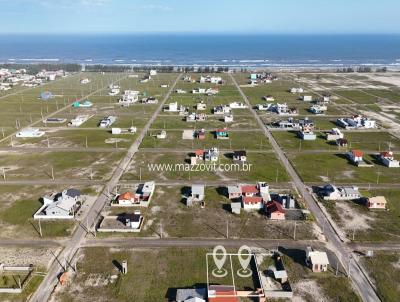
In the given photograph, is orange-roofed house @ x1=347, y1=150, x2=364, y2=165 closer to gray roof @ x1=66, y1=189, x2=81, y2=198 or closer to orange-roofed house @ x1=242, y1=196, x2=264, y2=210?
orange-roofed house @ x1=242, y1=196, x2=264, y2=210

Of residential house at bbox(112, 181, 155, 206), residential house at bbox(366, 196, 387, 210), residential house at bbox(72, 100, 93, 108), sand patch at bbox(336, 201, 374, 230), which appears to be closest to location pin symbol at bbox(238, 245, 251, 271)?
sand patch at bbox(336, 201, 374, 230)

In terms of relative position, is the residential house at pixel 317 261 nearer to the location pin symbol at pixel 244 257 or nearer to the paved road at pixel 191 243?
the paved road at pixel 191 243

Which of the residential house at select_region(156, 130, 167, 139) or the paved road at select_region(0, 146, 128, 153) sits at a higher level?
the residential house at select_region(156, 130, 167, 139)

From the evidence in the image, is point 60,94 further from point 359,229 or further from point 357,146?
point 359,229

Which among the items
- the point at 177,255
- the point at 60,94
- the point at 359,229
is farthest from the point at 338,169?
the point at 60,94

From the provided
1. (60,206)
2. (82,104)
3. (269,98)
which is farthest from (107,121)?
(269,98)

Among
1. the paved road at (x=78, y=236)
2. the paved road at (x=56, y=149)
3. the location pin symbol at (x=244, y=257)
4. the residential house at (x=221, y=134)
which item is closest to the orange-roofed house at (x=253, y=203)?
the location pin symbol at (x=244, y=257)
